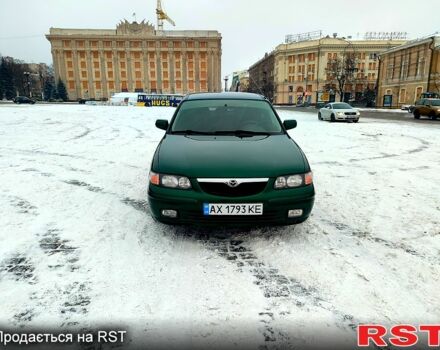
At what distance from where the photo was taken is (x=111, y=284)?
107 inches

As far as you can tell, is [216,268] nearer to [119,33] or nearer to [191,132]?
[191,132]

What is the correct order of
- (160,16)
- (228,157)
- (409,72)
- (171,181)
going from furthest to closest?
1. (160,16)
2. (409,72)
3. (228,157)
4. (171,181)

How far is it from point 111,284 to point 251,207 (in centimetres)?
142

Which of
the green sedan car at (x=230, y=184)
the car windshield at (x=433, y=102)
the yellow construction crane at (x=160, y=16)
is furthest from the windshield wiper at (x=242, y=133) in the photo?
the yellow construction crane at (x=160, y=16)

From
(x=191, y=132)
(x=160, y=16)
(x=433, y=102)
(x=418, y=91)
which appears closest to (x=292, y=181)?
(x=191, y=132)

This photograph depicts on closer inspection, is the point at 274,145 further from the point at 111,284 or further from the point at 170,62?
the point at 170,62

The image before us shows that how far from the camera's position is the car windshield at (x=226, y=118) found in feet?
14.1

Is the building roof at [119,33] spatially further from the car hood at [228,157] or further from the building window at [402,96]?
the car hood at [228,157]

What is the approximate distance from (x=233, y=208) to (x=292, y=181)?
2.22ft

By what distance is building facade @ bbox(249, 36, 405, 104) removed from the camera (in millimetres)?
80625

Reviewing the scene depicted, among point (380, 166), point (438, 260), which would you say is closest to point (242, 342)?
point (438, 260)

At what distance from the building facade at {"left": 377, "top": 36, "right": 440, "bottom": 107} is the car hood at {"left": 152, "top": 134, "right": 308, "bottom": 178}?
4834cm

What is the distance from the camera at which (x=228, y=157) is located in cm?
336

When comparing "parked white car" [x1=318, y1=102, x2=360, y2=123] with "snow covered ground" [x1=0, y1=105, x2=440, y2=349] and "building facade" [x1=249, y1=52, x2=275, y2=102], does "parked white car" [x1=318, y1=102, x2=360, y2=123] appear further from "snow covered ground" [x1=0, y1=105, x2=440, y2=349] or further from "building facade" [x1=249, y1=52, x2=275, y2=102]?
"building facade" [x1=249, y1=52, x2=275, y2=102]
